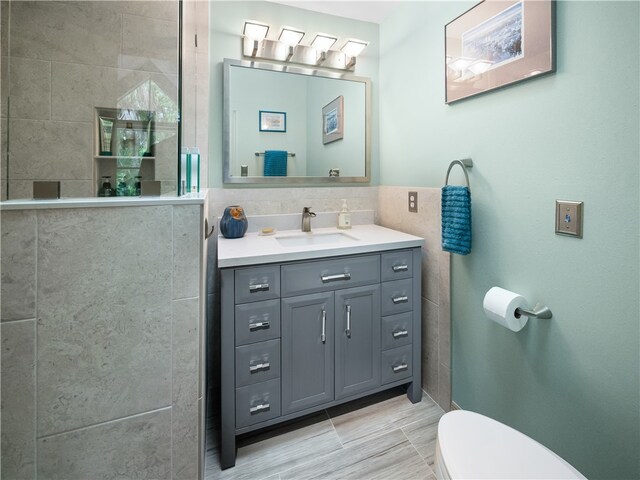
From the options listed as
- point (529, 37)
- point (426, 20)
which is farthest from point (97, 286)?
point (426, 20)

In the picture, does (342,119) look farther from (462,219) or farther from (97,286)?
(97,286)

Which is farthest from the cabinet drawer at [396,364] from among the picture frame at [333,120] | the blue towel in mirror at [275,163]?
the picture frame at [333,120]

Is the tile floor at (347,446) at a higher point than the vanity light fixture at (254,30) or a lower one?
lower

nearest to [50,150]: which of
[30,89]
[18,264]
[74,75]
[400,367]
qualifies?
[30,89]

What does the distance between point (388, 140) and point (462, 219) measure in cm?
96

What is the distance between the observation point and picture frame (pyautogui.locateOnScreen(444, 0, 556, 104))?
1066mm

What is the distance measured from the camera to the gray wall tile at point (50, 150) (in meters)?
0.90

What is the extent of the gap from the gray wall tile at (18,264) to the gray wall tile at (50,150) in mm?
164

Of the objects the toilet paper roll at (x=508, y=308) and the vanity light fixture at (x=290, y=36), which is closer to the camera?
the toilet paper roll at (x=508, y=308)

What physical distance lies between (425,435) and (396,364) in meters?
0.34

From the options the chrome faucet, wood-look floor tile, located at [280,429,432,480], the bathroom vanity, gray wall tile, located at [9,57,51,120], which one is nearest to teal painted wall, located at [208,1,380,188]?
the chrome faucet

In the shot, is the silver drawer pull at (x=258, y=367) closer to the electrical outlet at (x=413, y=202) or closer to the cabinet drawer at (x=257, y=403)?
the cabinet drawer at (x=257, y=403)

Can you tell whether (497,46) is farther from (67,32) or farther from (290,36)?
(67,32)

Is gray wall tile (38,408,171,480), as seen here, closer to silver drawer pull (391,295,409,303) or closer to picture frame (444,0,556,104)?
silver drawer pull (391,295,409,303)
